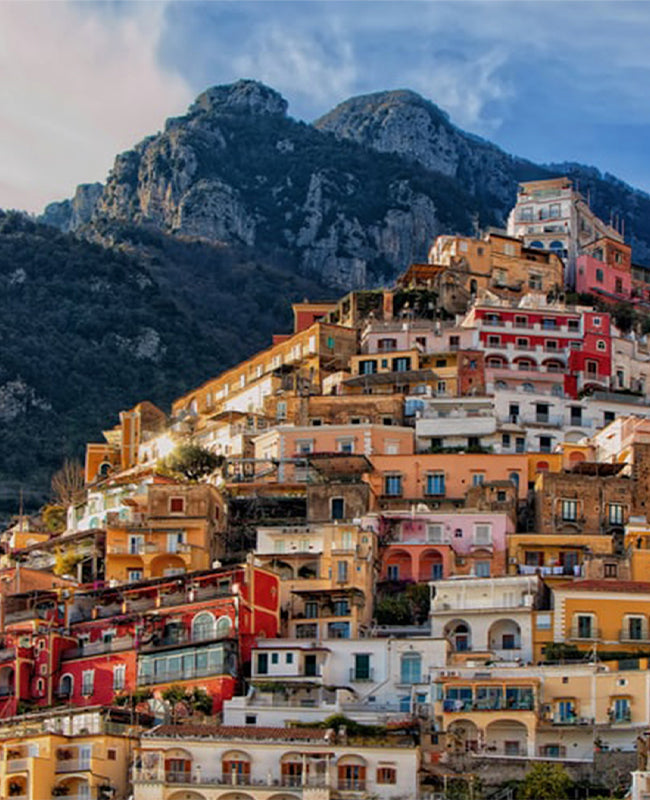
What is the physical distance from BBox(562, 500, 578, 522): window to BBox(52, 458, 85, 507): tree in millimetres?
32332

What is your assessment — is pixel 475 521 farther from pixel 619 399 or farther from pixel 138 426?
pixel 138 426

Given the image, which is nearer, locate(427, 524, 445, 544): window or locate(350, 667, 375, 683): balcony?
locate(350, 667, 375, 683): balcony

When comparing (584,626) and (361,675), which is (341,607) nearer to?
(361,675)

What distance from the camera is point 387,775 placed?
183 ft

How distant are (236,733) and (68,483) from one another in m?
55.0

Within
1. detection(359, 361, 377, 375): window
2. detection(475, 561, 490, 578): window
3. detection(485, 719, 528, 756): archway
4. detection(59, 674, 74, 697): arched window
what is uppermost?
detection(359, 361, 377, 375): window

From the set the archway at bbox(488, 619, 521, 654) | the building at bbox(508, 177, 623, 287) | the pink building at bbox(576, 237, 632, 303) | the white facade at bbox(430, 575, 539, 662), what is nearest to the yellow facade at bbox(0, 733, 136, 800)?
the white facade at bbox(430, 575, 539, 662)

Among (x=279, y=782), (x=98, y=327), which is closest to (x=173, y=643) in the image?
(x=279, y=782)

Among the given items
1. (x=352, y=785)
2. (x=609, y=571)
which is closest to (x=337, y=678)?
(x=352, y=785)

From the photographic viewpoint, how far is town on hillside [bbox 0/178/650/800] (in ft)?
188

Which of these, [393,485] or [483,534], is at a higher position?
[393,485]

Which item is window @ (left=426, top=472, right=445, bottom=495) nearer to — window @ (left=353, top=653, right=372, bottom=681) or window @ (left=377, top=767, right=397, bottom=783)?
window @ (left=353, top=653, right=372, bottom=681)

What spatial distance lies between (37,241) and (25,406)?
29535mm

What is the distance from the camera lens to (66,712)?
59.9 metres
